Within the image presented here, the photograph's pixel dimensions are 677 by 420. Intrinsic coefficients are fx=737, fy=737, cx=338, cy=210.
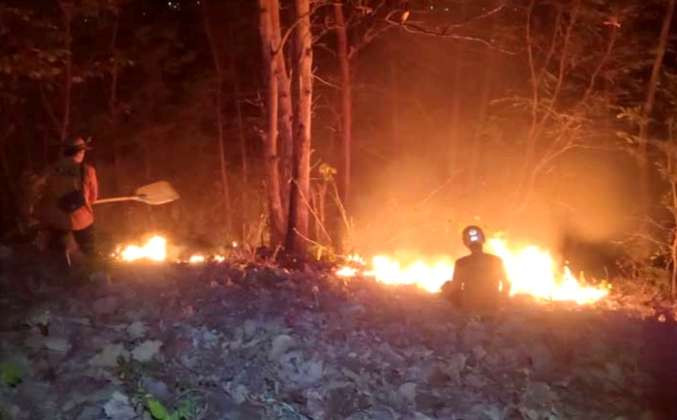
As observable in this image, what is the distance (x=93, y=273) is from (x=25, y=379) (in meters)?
2.32

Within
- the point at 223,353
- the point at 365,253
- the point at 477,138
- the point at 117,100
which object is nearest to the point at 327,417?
the point at 223,353

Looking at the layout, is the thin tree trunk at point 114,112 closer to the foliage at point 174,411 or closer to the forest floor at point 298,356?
the forest floor at point 298,356

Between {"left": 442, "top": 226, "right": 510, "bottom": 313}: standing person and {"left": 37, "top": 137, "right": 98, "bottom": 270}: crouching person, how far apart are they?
4.50 m

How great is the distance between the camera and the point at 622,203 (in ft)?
67.5

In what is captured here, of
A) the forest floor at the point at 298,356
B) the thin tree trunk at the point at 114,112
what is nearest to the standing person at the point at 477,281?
the forest floor at the point at 298,356

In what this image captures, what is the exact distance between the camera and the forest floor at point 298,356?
19.9 ft

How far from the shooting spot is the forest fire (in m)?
10.7

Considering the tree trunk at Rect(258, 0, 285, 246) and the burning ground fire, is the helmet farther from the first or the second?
the tree trunk at Rect(258, 0, 285, 246)

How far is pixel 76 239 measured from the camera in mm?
9234

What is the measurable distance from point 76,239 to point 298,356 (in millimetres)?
3912

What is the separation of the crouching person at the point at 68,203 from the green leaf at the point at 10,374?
313 cm

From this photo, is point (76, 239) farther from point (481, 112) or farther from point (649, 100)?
point (481, 112)

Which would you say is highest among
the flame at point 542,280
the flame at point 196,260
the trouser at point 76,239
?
the trouser at point 76,239

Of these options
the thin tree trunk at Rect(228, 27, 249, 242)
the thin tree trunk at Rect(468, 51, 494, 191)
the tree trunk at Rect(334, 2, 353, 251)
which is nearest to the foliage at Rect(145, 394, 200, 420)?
the tree trunk at Rect(334, 2, 353, 251)
